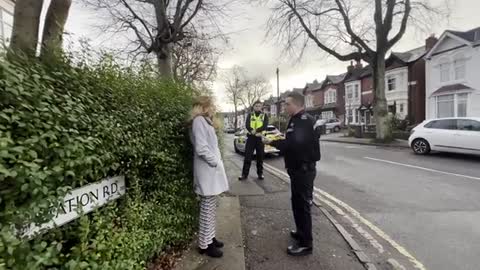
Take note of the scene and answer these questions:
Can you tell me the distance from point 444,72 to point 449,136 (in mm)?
18549

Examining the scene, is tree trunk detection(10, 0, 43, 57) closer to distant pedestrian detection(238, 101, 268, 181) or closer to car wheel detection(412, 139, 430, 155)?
distant pedestrian detection(238, 101, 268, 181)

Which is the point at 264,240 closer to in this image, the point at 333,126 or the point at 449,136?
the point at 449,136

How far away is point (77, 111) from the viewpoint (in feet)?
6.03

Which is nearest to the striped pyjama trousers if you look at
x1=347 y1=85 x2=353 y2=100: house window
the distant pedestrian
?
the distant pedestrian

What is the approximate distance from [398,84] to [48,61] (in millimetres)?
35450

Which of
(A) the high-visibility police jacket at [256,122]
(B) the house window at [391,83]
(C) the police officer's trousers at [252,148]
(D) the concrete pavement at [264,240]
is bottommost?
(D) the concrete pavement at [264,240]

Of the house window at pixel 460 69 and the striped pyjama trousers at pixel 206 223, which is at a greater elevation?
the house window at pixel 460 69

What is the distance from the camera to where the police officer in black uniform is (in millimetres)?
3477

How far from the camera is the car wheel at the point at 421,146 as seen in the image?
1255 cm

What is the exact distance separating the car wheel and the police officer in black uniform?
11271 millimetres

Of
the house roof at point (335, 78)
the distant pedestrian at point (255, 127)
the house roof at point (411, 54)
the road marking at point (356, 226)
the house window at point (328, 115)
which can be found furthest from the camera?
the house window at point (328, 115)

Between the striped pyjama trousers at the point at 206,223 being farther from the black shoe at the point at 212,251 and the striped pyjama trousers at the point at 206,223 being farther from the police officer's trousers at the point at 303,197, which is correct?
the police officer's trousers at the point at 303,197

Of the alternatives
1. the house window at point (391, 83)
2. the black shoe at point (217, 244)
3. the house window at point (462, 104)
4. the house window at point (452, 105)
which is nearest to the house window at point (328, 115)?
the house window at point (391, 83)

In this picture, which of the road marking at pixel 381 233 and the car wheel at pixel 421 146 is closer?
the road marking at pixel 381 233
